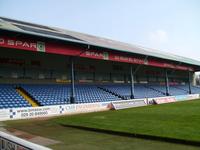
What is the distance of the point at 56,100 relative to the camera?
25672mm

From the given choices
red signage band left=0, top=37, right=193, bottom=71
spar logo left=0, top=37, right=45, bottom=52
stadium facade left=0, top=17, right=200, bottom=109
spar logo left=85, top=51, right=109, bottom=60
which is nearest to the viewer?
spar logo left=0, top=37, right=45, bottom=52

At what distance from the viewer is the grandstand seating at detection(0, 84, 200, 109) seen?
22.7 metres

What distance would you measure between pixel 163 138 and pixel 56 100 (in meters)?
17.3

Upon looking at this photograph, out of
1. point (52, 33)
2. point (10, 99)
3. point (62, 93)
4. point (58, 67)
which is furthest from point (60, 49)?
point (58, 67)

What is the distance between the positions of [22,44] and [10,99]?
4.84 metres

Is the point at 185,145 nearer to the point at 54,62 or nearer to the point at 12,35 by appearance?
the point at 12,35

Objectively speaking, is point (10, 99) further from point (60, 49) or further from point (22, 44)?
point (60, 49)

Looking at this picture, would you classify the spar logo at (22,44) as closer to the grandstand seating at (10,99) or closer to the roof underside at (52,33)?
the roof underside at (52,33)

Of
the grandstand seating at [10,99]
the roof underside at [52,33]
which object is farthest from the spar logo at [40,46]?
the grandstand seating at [10,99]

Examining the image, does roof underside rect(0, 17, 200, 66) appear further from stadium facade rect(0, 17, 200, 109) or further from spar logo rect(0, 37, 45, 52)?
spar logo rect(0, 37, 45, 52)

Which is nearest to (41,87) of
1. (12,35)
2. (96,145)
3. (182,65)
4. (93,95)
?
(93,95)

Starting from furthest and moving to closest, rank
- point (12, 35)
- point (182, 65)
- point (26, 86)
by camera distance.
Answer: point (182, 65) < point (26, 86) < point (12, 35)

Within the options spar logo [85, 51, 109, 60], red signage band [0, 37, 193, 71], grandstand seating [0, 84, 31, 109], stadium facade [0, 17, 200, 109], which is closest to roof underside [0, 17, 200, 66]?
stadium facade [0, 17, 200, 109]

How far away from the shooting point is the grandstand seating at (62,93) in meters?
A: 22.7
